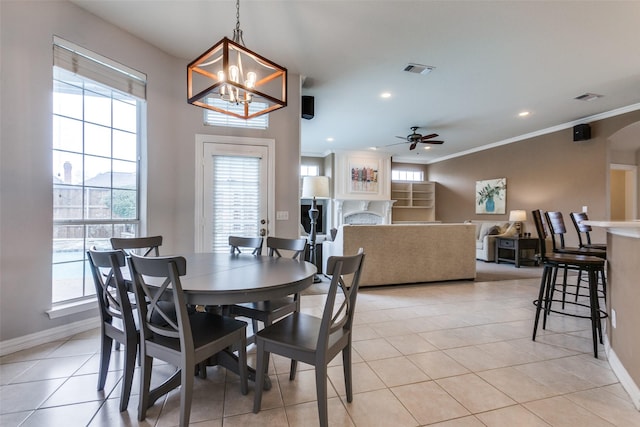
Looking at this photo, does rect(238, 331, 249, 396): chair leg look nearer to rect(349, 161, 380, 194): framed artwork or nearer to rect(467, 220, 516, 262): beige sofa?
rect(467, 220, 516, 262): beige sofa

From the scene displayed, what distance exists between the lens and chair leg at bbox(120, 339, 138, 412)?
5.45ft

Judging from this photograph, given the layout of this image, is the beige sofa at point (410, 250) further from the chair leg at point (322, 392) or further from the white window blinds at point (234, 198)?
the chair leg at point (322, 392)

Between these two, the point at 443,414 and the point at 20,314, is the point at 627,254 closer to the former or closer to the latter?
the point at 443,414

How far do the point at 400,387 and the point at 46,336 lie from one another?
2885 mm

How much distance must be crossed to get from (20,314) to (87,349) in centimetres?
60

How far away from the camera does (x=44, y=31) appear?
8.27ft

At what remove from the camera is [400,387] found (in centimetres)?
194

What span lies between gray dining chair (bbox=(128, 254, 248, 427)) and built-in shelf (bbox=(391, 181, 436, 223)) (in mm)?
8445

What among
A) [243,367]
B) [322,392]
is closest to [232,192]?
[243,367]

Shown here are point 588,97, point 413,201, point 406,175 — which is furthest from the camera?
point 406,175

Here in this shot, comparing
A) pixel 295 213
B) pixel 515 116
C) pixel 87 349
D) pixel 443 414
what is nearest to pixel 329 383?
pixel 443 414

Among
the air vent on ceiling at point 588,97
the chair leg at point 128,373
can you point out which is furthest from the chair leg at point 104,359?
the air vent on ceiling at point 588,97

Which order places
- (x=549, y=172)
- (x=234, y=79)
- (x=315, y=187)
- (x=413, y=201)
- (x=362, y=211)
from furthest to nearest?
(x=413, y=201) < (x=362, y=211) < (x=549, y=172) < (x=315, y=187) < (x=234, y=79)

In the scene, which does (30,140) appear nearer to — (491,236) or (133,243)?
(133,243)
